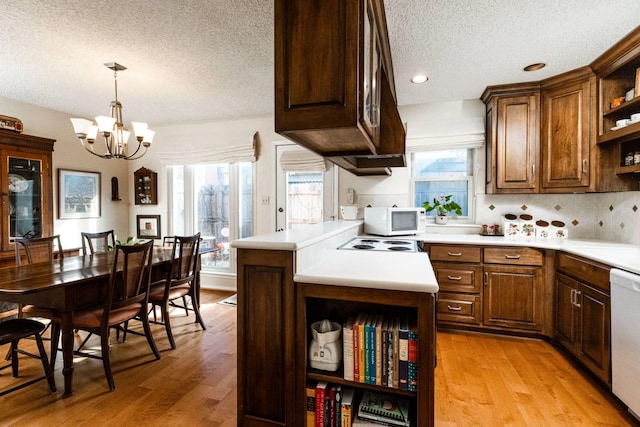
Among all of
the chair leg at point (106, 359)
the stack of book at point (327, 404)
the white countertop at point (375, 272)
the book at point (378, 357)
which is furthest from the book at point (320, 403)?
the chair leg at point (106, 359)

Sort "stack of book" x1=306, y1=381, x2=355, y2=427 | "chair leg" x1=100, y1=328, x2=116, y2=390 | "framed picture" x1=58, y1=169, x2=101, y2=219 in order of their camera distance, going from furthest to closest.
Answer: "framed picture" x1=58, y1=169, x2=101, y2=219
"chair leg" x1=100, y1=328, x2=116, y2=390
"stack of book" x1=306, y1=381, x2=355, y2=427

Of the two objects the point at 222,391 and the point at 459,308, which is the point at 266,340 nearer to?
the point at 222,391

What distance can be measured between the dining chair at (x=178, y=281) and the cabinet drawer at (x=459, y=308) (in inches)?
90.1

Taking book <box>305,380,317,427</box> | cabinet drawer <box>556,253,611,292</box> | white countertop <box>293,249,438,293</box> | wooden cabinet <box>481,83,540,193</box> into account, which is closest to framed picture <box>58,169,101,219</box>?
white countertop <box>293,249,438,293</box>

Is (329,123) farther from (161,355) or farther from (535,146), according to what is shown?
(535,146)

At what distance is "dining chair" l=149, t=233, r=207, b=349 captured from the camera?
2.67 m

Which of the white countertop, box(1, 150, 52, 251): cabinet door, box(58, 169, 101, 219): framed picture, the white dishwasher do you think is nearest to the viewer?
the white countertop

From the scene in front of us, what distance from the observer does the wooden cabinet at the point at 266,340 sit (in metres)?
1.47

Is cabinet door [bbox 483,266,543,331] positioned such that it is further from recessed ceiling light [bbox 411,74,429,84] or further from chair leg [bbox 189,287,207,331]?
chair leg [bbox 189,287,207,331]

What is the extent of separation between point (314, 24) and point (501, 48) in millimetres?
1820

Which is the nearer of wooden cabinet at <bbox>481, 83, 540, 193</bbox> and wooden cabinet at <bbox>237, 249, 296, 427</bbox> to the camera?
wooden cabinet at <bbox>237, 249, 296, 427</bbox>

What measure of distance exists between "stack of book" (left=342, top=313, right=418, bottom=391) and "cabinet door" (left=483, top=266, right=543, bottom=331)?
1824mm

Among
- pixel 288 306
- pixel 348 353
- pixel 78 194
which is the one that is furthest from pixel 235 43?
pixel 78 194

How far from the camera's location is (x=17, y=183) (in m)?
3.35
